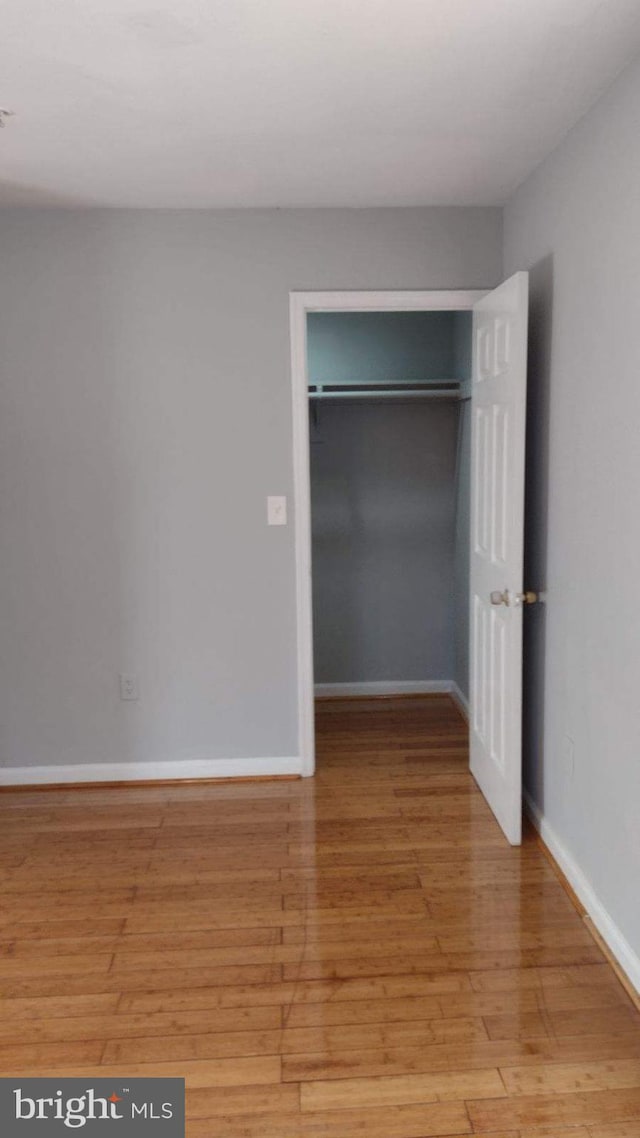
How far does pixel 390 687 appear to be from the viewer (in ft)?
16.3

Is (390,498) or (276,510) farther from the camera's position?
(390,498)

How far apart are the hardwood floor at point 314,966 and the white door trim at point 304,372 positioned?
24.9 inches

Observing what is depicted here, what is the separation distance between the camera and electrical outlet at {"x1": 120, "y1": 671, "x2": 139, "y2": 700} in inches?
147

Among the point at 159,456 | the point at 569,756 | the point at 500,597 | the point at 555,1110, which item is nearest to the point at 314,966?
the point at 555,1110

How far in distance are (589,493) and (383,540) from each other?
228cm

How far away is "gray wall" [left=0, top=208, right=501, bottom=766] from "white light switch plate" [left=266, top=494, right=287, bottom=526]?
0.05 m

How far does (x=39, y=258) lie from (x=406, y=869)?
2.69m

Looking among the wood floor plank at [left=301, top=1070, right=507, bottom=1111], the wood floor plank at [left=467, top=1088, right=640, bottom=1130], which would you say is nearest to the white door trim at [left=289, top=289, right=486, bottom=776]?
the wood floor plank at [left=301, top=1070, right=507, bottom=1111]

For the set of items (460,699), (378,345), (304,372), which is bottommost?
(460,699)

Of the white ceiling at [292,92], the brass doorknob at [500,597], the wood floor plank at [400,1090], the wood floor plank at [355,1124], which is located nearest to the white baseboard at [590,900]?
the wood floor plank at [400,1090]

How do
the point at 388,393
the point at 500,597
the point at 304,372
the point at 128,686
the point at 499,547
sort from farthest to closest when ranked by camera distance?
the point at 388,393
the point at 128,686
the point at 304,372
the point at 499,547
the point at 500,597

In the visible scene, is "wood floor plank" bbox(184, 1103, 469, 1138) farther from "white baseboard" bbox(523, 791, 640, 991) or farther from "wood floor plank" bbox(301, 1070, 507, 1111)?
"white baseboard" bbox(523, 791, 640, 991)

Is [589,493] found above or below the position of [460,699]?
above

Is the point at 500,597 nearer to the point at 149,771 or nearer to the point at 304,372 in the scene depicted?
the point at 304,372
